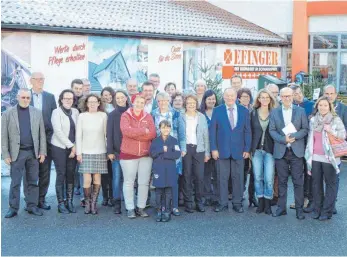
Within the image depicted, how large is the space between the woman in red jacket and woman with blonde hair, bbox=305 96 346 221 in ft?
7.11

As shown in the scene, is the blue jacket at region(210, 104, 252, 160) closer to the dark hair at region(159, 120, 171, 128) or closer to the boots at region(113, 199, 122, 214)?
the dark hair at region(159, 120, 171, 128)

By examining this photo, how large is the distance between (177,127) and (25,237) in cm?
261

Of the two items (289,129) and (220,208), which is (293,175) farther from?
(220,208)

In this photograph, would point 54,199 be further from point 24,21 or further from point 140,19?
point 140,19

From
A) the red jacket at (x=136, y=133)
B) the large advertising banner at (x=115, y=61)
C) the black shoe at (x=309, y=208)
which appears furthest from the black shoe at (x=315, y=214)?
the large advertising banner at (x=115, y=61)

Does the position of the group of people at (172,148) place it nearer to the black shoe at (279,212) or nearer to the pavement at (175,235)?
the black shoe at (279,212)

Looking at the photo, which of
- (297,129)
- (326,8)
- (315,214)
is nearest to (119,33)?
Result: (326,8)

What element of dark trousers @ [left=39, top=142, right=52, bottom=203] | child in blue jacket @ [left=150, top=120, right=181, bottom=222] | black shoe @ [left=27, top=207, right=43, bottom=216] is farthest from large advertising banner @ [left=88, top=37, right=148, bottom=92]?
child in blue jacket @ [left=150, top=120, right=181, bottom=222]

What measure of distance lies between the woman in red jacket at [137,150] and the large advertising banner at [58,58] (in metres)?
7.14

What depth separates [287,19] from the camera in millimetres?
21469

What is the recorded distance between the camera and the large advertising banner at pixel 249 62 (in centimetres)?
1978

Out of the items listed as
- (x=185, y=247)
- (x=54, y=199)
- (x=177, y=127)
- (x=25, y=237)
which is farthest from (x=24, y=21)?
(x=185, y=247)

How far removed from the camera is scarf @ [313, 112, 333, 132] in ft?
23.8

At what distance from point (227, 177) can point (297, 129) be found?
124 cm
